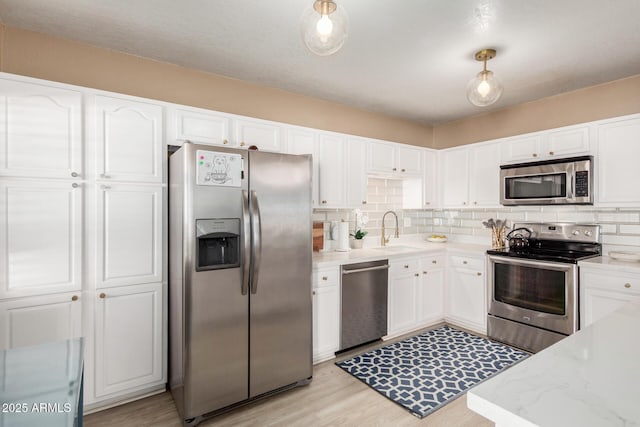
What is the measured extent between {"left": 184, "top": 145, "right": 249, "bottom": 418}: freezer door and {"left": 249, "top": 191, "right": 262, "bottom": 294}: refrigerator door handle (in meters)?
0.07

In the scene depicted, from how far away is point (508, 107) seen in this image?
13.0 feet

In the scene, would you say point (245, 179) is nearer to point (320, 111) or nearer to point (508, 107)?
point (320, 111)

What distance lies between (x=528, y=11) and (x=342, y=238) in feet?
8.05

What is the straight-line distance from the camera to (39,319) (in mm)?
2076

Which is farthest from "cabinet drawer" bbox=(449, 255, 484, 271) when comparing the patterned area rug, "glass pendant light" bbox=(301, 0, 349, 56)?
"glass pendant light" bbox=(301, 0, 349, 56)

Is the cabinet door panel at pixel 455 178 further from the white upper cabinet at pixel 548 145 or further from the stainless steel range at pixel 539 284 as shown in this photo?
the stainless steel range at pixel 539 284

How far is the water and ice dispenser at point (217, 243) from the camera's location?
2.15 m

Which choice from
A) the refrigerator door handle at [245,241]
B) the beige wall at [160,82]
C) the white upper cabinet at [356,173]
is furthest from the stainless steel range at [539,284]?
the refrigerator door handle at [245,241]

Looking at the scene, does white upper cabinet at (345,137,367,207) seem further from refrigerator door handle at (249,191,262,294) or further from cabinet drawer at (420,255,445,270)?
refrigerator door handle at (249,191,262,294)

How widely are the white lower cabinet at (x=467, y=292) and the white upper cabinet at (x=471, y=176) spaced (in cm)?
73

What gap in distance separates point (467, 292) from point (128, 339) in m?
3.32

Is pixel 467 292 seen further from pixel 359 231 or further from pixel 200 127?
pixel 200 127

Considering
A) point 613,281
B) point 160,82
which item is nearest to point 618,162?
point 613,281

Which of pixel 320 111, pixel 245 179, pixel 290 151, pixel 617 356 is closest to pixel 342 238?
pixel 290 151
